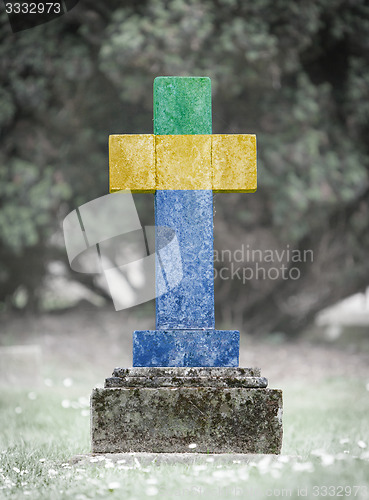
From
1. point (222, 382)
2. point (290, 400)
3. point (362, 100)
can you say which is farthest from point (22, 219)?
point (222, 382)

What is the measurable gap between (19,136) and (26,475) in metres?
6.36

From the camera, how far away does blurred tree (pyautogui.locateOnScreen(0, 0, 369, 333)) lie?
791 centimetres

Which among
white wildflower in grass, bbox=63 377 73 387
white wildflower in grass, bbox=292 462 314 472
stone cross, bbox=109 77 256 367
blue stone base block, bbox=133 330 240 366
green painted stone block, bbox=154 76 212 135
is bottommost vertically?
white wildflower in grass, bbox=292 462 314 472

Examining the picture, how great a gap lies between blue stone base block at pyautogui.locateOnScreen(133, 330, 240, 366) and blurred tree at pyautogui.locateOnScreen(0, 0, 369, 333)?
4.96 metres

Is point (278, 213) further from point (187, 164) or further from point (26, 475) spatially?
point (26, 475)

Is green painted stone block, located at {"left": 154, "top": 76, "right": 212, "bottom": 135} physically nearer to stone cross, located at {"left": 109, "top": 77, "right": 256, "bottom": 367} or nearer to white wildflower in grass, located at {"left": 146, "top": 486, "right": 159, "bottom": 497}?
stone cross, located at {"left": 109, "top": 77, "right": 256, "bottom": 367}

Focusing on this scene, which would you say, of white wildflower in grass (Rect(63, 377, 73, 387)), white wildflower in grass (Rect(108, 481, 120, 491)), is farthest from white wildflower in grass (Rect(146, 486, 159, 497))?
white wildflower in grass (Rect(63, 377, 73, 387))

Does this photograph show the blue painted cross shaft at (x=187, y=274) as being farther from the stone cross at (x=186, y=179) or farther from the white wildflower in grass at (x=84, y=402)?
the white wildflower in grass at (x=84, y=402)

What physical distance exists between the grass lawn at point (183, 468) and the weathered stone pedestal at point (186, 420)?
0.13m

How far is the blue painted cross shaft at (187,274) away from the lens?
362cm

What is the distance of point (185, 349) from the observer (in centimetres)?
362

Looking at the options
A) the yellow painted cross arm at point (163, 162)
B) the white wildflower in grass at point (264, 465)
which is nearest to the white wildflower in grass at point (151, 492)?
the white wildflower in grass at point (264, 465)

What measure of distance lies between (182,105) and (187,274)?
103cm

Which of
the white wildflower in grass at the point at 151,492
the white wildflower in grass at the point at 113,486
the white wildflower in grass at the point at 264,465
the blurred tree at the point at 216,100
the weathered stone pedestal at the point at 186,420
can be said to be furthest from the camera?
the blurred tree at the point at 216,100
